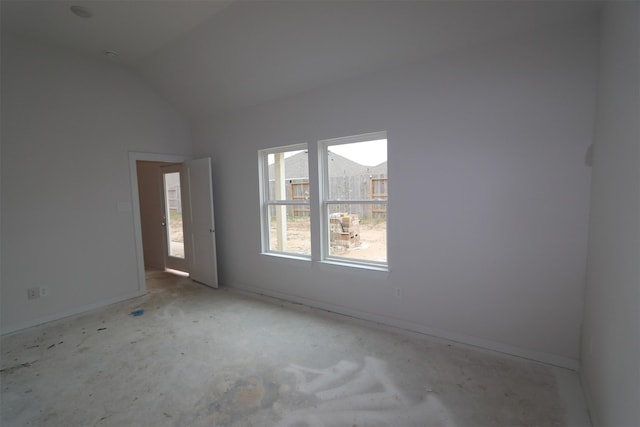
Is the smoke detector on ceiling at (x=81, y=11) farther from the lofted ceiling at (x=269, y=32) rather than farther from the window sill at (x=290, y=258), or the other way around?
the window sill at (x=290, y=258)

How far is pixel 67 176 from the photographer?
345 cm

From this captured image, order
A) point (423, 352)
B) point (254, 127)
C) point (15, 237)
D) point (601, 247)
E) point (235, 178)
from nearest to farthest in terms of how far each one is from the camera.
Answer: point (601, 247) → point (423, 352) → point (15, 237) → point (254, 127) → point (235, 178)

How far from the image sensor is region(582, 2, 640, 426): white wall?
1222 mm

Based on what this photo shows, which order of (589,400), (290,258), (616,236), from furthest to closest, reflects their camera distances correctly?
(290,258) < (589,400) < (616,236)

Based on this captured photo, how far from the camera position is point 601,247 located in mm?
1734

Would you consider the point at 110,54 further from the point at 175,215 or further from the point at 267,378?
the point at 267,378

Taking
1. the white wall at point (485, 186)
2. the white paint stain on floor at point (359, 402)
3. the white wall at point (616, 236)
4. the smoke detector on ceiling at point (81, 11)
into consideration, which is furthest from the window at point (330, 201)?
the smoke detector on ceiling at point (81, 11)

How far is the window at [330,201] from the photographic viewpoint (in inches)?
123

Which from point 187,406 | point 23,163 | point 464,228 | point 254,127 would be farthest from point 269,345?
point 23,163

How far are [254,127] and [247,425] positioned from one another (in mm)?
3248

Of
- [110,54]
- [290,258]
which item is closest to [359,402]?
[290,258]

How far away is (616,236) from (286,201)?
10.1 ft

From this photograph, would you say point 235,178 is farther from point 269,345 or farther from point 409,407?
point 409,407

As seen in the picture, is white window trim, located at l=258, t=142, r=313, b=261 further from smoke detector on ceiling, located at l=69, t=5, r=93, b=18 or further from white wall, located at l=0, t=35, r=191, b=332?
smoke detector on ceiling, located at l=69, t=5, r=93, b=18
